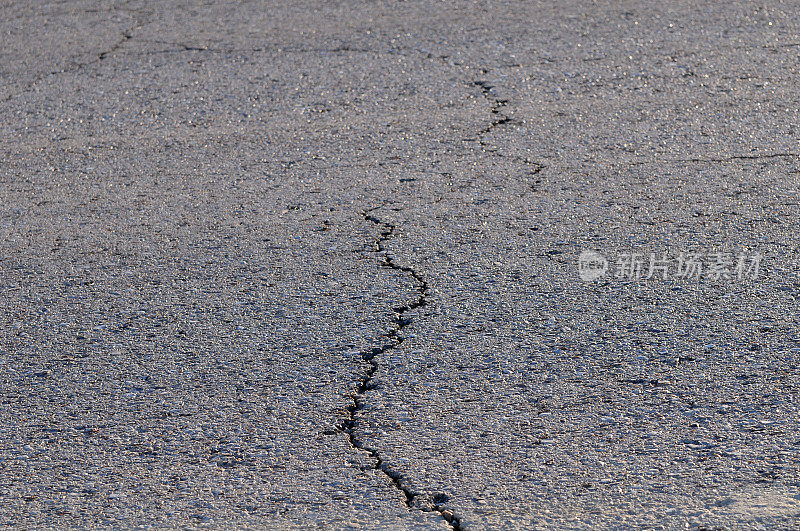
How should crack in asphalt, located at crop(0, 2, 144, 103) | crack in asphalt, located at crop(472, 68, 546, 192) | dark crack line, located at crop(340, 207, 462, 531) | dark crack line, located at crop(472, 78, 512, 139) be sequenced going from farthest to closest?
crack in asphalt, located at crop(0, 2, 144, 103), dark crack line, located at crop(472, 78, 512, 139), crack in asphalt, located at crop(472, 68, 546, 192), dark crack line, located at crop(340, 207, 462, 531)

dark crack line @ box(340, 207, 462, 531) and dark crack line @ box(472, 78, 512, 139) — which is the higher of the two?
dark crack line @ box(472, 78, 512, 139)

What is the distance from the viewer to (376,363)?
3.12 metres

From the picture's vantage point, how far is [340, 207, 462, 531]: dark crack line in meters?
2.57

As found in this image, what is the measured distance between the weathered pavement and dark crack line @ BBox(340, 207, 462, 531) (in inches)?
0.4

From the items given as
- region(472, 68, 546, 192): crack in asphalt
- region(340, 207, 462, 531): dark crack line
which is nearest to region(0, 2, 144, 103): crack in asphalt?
region(472, 68, 546, 192): crack in asphalt

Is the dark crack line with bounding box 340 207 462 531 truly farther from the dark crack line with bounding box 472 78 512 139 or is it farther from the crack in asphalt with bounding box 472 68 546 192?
the dark crack line with bounding box 472 78 512 139

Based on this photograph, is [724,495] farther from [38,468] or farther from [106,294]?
[106,294]

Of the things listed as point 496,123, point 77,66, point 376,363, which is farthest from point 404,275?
point 77,66

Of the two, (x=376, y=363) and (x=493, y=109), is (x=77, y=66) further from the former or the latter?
(x=376, y=363)

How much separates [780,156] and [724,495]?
2296 millimetres

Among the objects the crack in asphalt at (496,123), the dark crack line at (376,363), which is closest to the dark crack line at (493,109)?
the crack in asphalt at (496,123)

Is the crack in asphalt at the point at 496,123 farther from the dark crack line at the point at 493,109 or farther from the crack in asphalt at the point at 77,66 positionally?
the crack in asphalt at the point at 77,66

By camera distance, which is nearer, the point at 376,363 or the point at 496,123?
the point at 376,363

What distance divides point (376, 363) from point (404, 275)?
1.96ft
